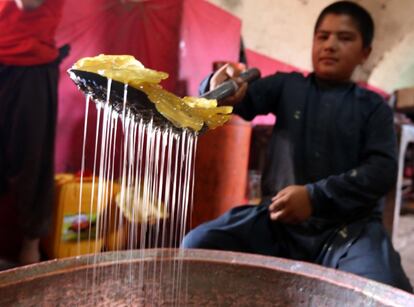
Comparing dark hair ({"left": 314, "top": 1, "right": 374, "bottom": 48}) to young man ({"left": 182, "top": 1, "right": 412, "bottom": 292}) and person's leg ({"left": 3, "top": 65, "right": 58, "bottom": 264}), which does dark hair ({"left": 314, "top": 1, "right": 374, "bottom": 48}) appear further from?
person's leg ({"left": 3, "top": 65, "right": 58, "bottom": 264})

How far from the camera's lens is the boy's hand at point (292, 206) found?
96cm

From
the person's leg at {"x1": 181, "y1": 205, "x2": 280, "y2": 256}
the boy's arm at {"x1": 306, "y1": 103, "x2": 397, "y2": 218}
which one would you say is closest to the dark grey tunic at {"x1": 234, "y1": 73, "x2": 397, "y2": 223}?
the boy's arm at {"x1": 306, "y1": 103, "x2": 397, "y2": 218}

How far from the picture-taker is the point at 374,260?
885mm

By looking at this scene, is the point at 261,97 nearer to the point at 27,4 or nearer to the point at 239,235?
the point at 239,235

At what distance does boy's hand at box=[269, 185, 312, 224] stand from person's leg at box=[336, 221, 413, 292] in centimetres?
14

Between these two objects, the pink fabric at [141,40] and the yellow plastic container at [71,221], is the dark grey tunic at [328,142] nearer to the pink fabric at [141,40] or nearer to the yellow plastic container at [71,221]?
the yellow plastic container at [71,221]

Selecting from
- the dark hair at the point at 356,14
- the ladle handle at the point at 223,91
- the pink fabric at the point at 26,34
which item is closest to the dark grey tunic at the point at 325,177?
the dark hair at the point at 356,14

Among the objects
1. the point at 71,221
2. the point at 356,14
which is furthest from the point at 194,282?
the point at 71,221

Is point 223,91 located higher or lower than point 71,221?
higher

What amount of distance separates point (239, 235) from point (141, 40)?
4.62 feet

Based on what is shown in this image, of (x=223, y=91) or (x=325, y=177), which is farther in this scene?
(x=325, y=177)

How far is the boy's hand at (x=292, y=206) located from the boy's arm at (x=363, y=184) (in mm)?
26

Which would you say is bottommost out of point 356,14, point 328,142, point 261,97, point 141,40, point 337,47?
point 328,142

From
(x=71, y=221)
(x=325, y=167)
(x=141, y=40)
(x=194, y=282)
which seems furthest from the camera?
(x=141, y=40)
